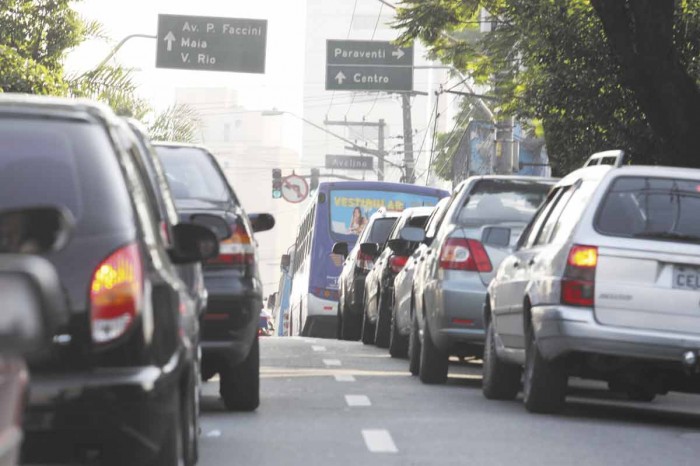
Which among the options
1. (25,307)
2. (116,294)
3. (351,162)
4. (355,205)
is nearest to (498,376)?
(116,294)

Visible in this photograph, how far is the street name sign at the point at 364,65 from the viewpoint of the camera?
1866 inches

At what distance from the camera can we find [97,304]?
5664 mm

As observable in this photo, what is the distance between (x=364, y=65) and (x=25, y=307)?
149ft

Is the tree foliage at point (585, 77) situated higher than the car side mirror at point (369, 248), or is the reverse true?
the tree foliage at point (585, 77)

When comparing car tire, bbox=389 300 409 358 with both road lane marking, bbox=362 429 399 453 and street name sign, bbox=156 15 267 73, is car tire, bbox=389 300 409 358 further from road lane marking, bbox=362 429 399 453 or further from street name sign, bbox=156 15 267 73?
street name sign, bbox=156 15 267 73

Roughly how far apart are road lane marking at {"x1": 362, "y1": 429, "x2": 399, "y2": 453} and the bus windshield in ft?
83.2

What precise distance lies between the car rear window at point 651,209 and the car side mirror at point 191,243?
12.6ft

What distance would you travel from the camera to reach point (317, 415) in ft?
36.7

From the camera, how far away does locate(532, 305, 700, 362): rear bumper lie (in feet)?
34.1

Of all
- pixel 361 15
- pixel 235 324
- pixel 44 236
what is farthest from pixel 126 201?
pixel 361 15

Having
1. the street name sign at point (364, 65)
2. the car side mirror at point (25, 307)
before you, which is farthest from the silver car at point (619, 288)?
the street name sign at point (364, 65)

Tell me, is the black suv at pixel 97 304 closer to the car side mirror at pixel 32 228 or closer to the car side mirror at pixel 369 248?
the car side mirror at pixel 32 228

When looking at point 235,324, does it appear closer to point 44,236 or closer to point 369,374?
point 369,374

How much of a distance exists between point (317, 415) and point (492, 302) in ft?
6.64
